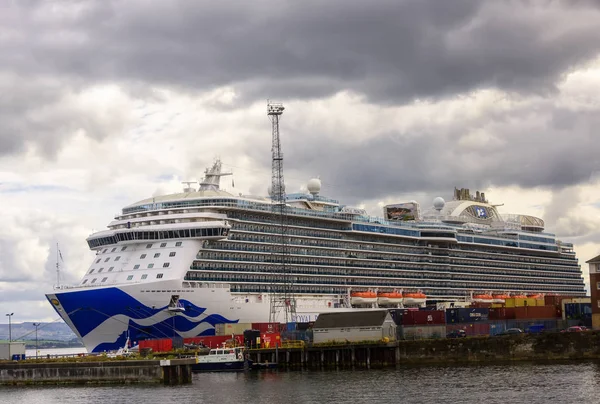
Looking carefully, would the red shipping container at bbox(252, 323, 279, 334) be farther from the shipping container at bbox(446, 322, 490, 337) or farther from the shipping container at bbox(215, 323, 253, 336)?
the shipping container at bbox(446, 322, 490, 337)

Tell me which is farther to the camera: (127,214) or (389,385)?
(127,214)

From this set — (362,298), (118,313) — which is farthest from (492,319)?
(118,313)

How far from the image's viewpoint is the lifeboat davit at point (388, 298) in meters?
126

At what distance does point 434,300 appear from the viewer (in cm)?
13725

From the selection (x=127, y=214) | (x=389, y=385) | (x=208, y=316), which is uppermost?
(x=127, y=214)

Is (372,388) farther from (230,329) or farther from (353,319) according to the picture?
(230,329)

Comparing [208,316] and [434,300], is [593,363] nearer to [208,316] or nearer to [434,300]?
[208,316]

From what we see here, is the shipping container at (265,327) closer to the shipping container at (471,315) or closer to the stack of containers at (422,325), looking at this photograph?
the stack of containers at (422,325)

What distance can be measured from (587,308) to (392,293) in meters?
25.8

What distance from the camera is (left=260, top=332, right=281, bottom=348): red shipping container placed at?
94375 millimetres

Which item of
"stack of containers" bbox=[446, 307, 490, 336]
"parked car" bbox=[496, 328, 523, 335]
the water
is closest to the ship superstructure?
the water

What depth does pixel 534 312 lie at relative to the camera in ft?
368

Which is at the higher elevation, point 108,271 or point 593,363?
point 108,271

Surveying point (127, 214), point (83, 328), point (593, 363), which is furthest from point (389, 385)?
point (127, 214)
